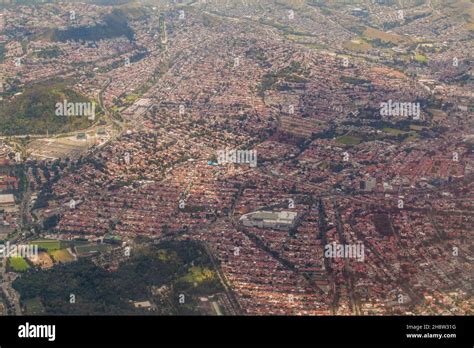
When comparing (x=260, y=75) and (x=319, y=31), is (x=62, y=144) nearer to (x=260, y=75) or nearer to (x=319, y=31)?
(x=260, y=75)

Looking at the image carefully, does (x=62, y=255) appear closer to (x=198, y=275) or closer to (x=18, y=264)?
(x=18, y=264)

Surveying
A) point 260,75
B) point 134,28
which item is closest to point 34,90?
point 260,75

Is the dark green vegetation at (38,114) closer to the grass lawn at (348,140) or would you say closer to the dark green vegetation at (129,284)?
the grass lawn at (348,140)

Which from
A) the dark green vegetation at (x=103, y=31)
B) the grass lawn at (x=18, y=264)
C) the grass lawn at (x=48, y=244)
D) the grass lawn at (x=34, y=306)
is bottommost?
the grass lawn at (x=18, y=264)

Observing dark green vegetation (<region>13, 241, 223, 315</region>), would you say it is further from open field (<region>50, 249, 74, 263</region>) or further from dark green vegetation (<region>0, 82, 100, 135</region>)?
dark green vegetation (<region>0, 82, 100, 135</region>)

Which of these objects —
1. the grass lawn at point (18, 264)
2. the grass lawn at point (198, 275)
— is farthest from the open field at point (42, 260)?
the grass lawn at point (198, 275)

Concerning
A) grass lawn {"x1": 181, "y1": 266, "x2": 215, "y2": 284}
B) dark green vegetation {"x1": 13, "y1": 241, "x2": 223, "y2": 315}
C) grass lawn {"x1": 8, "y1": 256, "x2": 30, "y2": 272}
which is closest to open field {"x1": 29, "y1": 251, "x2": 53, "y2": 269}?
grass lawn {"x1": 8, "y1": 256, "x2": 30, "y2": 272}
